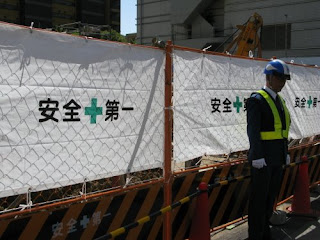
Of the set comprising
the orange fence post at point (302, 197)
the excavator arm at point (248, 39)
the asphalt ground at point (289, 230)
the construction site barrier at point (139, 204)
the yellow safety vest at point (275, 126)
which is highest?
the excavator arm at point (248, 39)

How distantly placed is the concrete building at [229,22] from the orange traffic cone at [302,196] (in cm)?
2192

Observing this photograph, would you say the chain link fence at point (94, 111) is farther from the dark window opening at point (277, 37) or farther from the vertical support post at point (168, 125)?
the dark window opening at point (277, 37)

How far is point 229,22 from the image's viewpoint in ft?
119

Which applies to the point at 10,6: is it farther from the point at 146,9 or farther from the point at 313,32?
the point at 313,32

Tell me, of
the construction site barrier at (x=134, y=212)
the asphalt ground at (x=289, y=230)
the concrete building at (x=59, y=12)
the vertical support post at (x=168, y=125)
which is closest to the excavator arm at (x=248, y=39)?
the asphalt ground at (x=289, y=230)

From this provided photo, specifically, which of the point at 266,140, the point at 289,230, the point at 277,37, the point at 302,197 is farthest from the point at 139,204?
the point at 277,37

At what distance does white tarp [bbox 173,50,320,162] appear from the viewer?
12.6 feet

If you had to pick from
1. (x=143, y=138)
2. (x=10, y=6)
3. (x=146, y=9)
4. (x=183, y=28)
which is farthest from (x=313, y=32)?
(x=10, y=6)

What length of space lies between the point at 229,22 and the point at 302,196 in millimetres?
32469

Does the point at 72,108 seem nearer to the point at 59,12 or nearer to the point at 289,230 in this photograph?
the point at 289,230

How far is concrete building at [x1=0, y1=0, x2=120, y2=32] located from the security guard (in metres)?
65.7

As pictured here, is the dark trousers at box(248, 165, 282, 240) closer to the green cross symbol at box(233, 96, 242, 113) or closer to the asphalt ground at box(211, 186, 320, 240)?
the asphalt ground at box(211, 186, 320, 240)

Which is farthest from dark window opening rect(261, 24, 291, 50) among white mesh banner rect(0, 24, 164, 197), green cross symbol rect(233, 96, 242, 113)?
white mesh banner rect(0, 24, 164, 197)

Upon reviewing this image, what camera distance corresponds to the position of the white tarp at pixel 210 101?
12.6 ft
